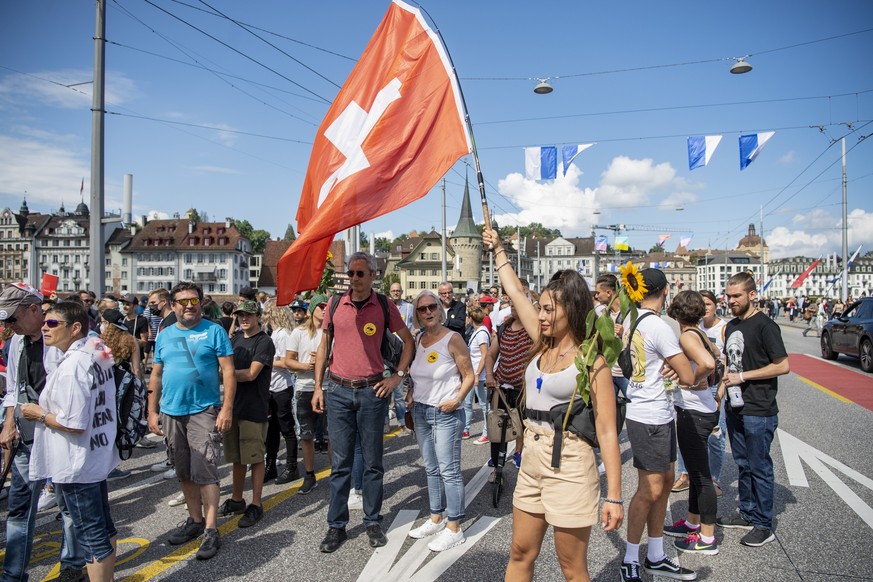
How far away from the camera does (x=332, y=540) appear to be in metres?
→ 4.41

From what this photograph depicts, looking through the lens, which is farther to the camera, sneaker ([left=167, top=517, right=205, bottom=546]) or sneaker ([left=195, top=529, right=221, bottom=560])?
sneaker ([left=167, top=517, right=205, bottom=546])

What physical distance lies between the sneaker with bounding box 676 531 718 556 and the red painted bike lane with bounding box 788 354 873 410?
24.7 feet

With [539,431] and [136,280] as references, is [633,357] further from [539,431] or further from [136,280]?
[136,280]

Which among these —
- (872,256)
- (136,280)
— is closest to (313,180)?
(136,280)

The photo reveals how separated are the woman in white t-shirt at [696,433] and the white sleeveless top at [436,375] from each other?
178cm

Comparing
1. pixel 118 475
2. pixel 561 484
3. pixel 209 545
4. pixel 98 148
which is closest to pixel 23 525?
pixel 209 545

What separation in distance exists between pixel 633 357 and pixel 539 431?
1317mm

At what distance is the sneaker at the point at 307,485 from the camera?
578 cm

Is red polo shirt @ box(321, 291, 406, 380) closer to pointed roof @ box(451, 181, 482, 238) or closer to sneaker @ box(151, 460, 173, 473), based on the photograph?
sneaker @ box(151, 460, 173, 473)

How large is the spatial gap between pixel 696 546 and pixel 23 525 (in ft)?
15.2

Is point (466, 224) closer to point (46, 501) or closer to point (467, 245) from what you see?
point (467, 245)

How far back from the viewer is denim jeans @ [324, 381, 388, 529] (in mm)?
4555

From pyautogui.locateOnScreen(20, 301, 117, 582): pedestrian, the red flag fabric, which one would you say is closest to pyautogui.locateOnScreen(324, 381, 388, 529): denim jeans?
pyautogui.locateOnScreen(20, 301, 117, 582): pedestrian

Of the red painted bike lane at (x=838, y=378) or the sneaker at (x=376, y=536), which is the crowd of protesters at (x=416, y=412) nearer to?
the sneaker at (x=376, y=536)
